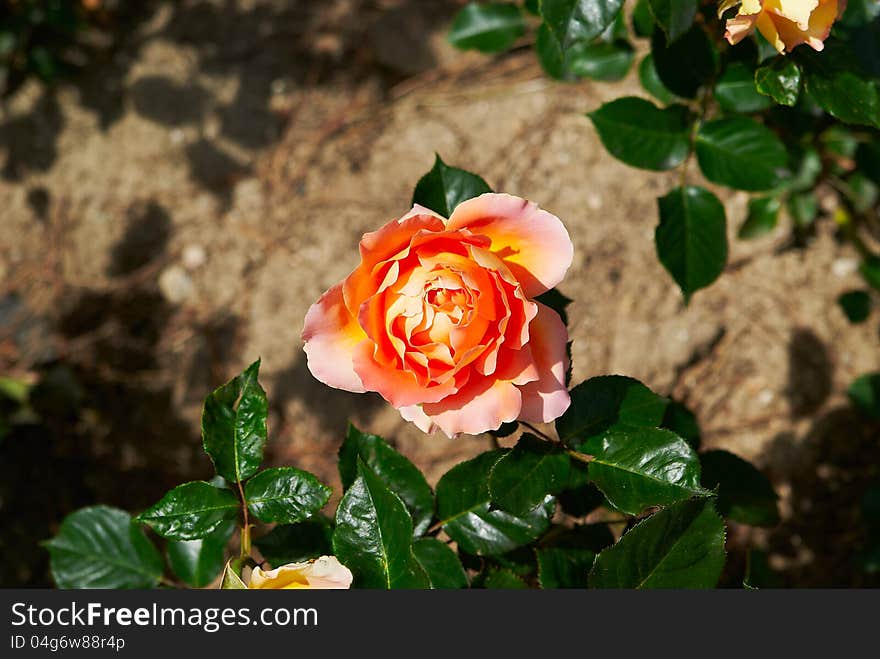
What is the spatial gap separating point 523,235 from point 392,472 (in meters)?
0.35

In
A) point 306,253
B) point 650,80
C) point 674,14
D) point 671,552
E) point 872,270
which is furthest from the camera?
point 306,253

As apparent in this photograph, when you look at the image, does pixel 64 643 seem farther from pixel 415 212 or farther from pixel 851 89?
pixel 851 89

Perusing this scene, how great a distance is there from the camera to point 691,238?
3.61 ft

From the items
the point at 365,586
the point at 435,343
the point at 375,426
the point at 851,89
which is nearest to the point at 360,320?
the point at 435,343

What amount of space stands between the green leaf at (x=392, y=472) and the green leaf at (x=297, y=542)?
6cm

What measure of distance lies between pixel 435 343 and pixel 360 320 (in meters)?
0.07

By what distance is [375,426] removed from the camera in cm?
199

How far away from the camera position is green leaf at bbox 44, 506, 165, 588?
1.10m

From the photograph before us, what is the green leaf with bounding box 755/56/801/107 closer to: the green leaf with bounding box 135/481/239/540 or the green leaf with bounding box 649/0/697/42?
the green leaf with bounding box 649/0/697/42

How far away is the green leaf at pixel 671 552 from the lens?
739mm

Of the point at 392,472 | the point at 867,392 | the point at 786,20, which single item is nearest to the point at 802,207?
the point at 867,392

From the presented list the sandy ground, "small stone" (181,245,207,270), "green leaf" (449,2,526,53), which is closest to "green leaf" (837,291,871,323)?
the sandy ground

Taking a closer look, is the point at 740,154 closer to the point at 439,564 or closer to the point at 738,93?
the point at 738,93

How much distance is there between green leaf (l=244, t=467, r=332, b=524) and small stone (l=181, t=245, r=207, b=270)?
142 centimetres
